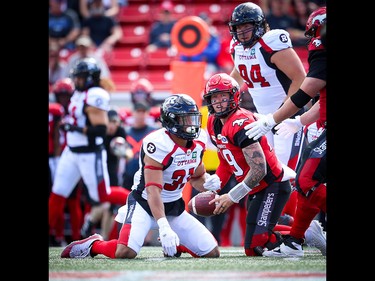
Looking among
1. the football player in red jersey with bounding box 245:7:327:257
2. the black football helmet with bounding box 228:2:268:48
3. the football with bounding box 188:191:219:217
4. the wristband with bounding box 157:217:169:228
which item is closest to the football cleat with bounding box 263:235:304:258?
the football player in red jersey with bounding box 245:7:327:257

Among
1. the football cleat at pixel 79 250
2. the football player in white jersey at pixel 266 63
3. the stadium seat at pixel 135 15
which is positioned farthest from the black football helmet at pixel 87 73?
the stadium seat at pixel 135 15

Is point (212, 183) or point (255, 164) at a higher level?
point (255, 164)

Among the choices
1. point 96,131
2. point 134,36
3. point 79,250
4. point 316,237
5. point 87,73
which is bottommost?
point 79,250

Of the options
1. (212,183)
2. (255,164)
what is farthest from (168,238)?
(255,164)

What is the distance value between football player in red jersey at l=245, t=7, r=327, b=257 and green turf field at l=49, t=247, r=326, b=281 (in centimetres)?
17

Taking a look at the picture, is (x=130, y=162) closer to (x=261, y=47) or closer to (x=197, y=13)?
(x=261, y=47)

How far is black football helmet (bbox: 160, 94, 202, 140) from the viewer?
5434 millimetres

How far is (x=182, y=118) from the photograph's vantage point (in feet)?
17.9

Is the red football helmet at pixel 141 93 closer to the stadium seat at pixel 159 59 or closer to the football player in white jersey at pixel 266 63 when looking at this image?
the stadium seat at pixel 159 59

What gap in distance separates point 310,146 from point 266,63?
3.54 ft

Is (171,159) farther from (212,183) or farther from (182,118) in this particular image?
(212,183)

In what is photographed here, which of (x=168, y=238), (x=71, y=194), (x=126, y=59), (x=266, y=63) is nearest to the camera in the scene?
(x=168, y=238)
